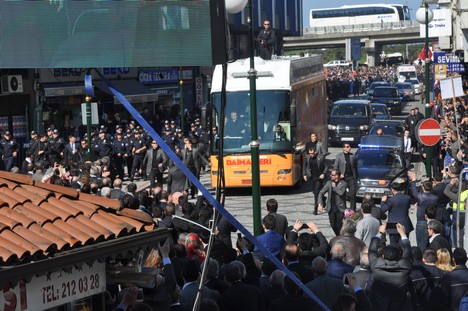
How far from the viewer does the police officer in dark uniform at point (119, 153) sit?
29.0 meters

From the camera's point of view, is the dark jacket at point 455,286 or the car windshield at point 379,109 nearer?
the dark jacket at point 455,286

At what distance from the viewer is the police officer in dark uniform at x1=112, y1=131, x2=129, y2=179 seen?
29.0m

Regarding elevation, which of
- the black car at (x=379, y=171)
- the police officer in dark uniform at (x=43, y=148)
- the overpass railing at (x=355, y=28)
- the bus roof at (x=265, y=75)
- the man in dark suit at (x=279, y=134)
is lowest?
the black car at (x=379, y=171)

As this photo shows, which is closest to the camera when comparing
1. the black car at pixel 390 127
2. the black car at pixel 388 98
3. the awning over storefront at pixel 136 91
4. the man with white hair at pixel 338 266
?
the man with white hair at pixel 338 266

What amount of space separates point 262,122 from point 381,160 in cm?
312

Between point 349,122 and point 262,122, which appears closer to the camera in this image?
point 262,122

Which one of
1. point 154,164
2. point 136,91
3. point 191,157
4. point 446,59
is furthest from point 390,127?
point 191,157

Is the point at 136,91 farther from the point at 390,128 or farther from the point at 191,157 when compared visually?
the point at 191,157

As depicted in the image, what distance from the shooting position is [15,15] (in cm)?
641

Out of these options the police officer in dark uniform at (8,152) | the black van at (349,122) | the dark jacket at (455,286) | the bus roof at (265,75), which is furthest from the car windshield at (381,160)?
the dark jacket at (455,286)

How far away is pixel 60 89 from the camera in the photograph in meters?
36.0

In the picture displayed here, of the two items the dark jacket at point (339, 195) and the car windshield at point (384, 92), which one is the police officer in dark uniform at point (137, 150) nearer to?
the dark jacket at point (339, 195)

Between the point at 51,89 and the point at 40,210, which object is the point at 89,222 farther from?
the point at 51,89

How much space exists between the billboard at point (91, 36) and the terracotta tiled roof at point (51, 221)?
3.78 ft
